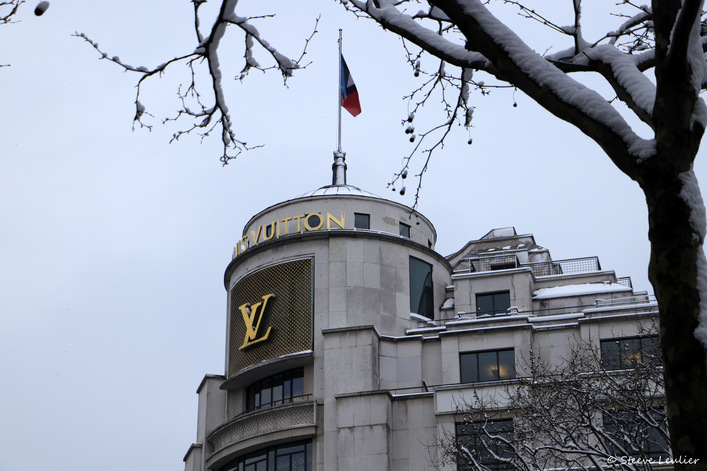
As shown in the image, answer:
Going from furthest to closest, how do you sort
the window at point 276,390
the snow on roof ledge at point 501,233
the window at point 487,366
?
the snow on roof ledge at point 501,233 → the window at point 276,390 → the window at point 487,366

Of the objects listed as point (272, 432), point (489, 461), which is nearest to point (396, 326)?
point (272, 432)

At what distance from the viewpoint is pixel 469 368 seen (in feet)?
153

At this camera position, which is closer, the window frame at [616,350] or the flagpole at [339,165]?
the window frame at [616,350]

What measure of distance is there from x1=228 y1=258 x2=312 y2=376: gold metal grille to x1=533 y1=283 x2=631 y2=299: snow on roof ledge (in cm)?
1215

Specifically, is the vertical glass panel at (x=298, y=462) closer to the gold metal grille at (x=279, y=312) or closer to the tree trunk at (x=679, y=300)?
the gold metal grille at (x=279, y=312)

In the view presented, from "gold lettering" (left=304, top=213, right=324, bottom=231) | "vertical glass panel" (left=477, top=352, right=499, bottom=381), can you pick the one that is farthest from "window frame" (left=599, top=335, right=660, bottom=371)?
"gold lettering" (left=304, top=213, right=324, bottom=231)

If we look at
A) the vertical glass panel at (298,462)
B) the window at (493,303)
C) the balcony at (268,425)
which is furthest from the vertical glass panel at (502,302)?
the vertical glass panel at (298,462)

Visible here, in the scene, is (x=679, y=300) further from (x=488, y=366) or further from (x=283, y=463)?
(x=283, y=463)

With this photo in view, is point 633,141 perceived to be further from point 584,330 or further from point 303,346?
point 303,346

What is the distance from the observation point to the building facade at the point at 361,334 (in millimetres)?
45562

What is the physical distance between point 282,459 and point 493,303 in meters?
13.7

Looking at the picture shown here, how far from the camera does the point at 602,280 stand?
5822cm

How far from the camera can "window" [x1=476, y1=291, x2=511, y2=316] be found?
53.4m

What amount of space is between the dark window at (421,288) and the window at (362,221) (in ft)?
8.94
